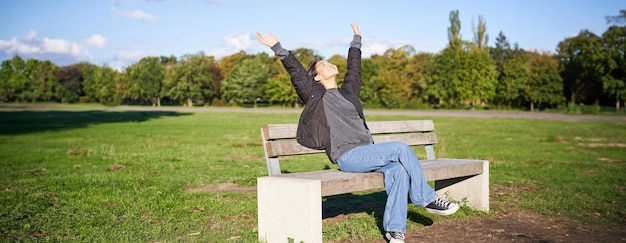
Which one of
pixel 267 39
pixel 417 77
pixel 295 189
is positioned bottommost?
pixel 295 189

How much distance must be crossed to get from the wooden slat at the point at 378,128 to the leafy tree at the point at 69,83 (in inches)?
3976

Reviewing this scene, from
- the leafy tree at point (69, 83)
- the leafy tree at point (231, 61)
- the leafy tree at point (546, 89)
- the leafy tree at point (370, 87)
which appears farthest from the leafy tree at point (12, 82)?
the leafy tree at point (546, 89)

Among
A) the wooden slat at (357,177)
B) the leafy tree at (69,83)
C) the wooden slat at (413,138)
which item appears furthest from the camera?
the leafy tree at (69,83)

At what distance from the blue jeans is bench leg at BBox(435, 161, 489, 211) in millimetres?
1681

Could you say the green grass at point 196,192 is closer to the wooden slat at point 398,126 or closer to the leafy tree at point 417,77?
the wooden slat at point 398,126

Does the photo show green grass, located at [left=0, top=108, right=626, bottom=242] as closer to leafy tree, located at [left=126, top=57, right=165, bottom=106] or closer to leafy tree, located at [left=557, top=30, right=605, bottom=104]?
leafy tree, located at [left=557, top=30, right=605, bottom=104]

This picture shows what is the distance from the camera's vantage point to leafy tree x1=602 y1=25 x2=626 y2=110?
47.4m

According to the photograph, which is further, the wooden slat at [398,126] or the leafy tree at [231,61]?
the leafy tree at [231,61]

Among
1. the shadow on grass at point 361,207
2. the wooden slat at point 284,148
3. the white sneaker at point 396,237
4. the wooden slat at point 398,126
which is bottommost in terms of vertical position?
the shadow on grass at point 361,207

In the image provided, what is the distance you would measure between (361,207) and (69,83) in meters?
101

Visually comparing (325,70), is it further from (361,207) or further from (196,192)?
(196,192)

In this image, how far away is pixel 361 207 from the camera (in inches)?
269

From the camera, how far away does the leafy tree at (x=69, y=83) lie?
325ft

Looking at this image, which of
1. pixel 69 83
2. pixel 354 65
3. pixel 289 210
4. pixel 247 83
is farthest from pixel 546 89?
pixel 69 83
